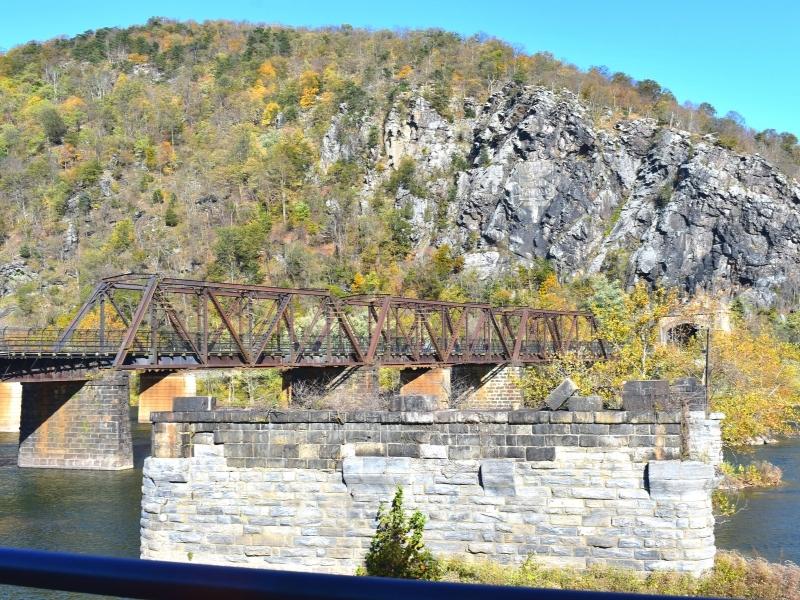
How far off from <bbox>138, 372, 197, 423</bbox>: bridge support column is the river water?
1331 centimetres

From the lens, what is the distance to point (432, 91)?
118375 mm

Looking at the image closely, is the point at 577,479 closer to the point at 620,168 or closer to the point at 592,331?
the point at 592,331

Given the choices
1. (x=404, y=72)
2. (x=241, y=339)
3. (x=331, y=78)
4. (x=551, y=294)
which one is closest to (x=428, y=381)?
(x=241, y=339)

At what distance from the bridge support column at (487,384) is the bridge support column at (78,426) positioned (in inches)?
971

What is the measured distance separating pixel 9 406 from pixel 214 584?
58.5 meters

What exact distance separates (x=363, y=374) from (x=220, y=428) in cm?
3664

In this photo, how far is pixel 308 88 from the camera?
437 feet

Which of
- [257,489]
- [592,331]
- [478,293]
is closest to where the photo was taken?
[257,489]

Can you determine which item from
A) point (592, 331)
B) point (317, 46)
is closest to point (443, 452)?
point (592, 331)

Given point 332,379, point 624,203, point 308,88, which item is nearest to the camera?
point 332,379

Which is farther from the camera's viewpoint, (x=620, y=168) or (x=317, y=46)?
(x=317, y=46)

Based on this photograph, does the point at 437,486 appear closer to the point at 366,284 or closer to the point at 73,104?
the point at 366,284

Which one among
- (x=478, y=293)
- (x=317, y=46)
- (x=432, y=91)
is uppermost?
(x=317, y=46)

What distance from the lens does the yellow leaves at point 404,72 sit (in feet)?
423
